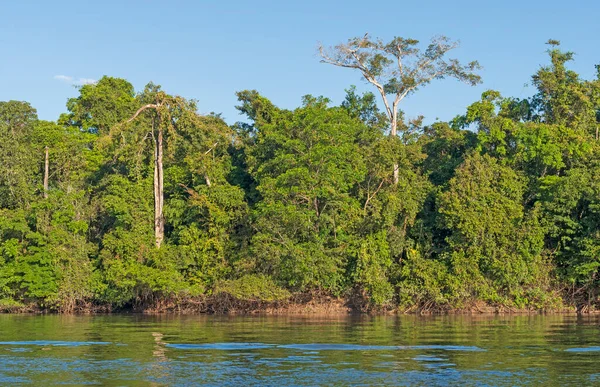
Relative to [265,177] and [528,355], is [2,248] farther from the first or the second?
[528,355]

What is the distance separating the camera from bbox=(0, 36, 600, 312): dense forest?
153ft

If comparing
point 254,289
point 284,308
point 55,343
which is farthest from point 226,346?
point 284,308

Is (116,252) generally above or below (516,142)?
below

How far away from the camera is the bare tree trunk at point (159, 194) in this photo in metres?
52.2

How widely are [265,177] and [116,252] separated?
960 centimetres

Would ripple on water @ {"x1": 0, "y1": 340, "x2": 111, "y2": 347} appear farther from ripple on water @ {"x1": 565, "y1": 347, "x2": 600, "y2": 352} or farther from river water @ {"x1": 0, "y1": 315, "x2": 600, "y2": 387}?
ripple on water @ {"x1": 565, "y1": 347, "x2": 600, "y2": 352}

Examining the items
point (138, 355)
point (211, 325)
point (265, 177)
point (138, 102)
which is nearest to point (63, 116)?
point (138, 102)

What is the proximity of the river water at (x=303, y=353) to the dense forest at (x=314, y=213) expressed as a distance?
9.70m

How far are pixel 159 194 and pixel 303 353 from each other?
30.4m

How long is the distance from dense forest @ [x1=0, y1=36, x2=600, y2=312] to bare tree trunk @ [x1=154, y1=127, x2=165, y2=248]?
0.40 ft

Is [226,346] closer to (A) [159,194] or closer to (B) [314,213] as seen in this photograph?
(B) [314,213]

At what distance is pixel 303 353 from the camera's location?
952 inches

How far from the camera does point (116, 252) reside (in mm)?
49719

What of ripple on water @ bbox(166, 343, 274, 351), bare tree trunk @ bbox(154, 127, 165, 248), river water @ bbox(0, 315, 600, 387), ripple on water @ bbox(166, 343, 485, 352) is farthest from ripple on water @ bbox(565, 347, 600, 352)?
bare tree trunk @ bbox(154, 127, 165, 248)
